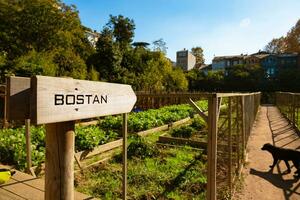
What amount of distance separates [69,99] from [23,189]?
2513mm

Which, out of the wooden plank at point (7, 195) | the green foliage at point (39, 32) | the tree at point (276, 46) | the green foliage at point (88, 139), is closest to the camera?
the wooden plank at point (7, 195)

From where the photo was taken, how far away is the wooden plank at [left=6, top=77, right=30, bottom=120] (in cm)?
130

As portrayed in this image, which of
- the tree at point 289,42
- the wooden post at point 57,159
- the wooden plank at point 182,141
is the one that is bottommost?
the wooden plank at point 182,141

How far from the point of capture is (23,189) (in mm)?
3545

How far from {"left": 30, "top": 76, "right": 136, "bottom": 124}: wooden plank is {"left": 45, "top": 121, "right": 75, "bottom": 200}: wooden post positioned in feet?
0.33

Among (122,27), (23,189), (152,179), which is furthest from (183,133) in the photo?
(122,27)

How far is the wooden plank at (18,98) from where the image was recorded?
51.1 inches

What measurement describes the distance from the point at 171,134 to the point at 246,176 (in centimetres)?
485

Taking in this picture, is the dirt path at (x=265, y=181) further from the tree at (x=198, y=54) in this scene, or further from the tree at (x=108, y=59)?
the tree at (x=198, y=54)

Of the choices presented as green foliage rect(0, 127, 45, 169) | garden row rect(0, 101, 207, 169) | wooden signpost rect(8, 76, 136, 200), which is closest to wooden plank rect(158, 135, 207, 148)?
garden row rect(0, 101, 207, 169)

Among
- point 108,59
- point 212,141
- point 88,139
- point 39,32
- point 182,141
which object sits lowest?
point 182,141

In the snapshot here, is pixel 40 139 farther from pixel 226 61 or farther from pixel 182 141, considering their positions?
pixel 226 61

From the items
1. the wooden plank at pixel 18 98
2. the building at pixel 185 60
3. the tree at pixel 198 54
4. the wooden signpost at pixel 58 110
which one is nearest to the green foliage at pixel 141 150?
the wooden signpost at pixel 58 110

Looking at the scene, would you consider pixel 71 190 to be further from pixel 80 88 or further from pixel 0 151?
pixel 0 151
